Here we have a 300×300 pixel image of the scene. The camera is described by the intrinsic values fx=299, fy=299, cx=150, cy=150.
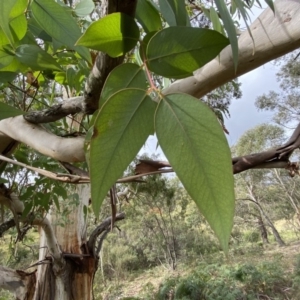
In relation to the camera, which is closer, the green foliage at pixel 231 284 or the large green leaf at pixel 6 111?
the large green leaf at pixel 6 111

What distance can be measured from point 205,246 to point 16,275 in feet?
19.2

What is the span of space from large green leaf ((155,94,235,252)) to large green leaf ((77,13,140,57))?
0.17 ft

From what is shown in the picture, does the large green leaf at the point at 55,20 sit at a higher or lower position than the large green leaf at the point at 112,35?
higher

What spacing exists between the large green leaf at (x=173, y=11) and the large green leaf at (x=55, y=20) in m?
0.05

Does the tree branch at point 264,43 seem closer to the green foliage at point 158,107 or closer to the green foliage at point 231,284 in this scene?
the green foliage at point 158,107

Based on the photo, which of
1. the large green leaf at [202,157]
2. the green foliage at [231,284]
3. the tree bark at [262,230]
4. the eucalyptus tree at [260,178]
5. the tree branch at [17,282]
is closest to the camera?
the large green leaf at [202,157]

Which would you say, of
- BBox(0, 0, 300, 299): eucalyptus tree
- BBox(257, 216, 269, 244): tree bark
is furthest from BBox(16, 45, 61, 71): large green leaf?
BBox(257, 216, 269, 244): tree bark

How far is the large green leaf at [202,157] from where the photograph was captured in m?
0.09

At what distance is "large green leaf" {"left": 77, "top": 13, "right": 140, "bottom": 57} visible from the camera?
4.8 inches

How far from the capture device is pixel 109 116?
10 centimetres

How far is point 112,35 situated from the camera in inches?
5.1

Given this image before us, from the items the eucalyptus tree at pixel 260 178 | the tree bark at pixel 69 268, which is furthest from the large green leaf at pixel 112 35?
the eucalyptus tree at pixel 260 178

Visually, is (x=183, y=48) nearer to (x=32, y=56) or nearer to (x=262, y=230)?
(x=32, y=56)

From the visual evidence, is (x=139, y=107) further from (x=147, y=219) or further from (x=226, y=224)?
(x=147, y=219)
